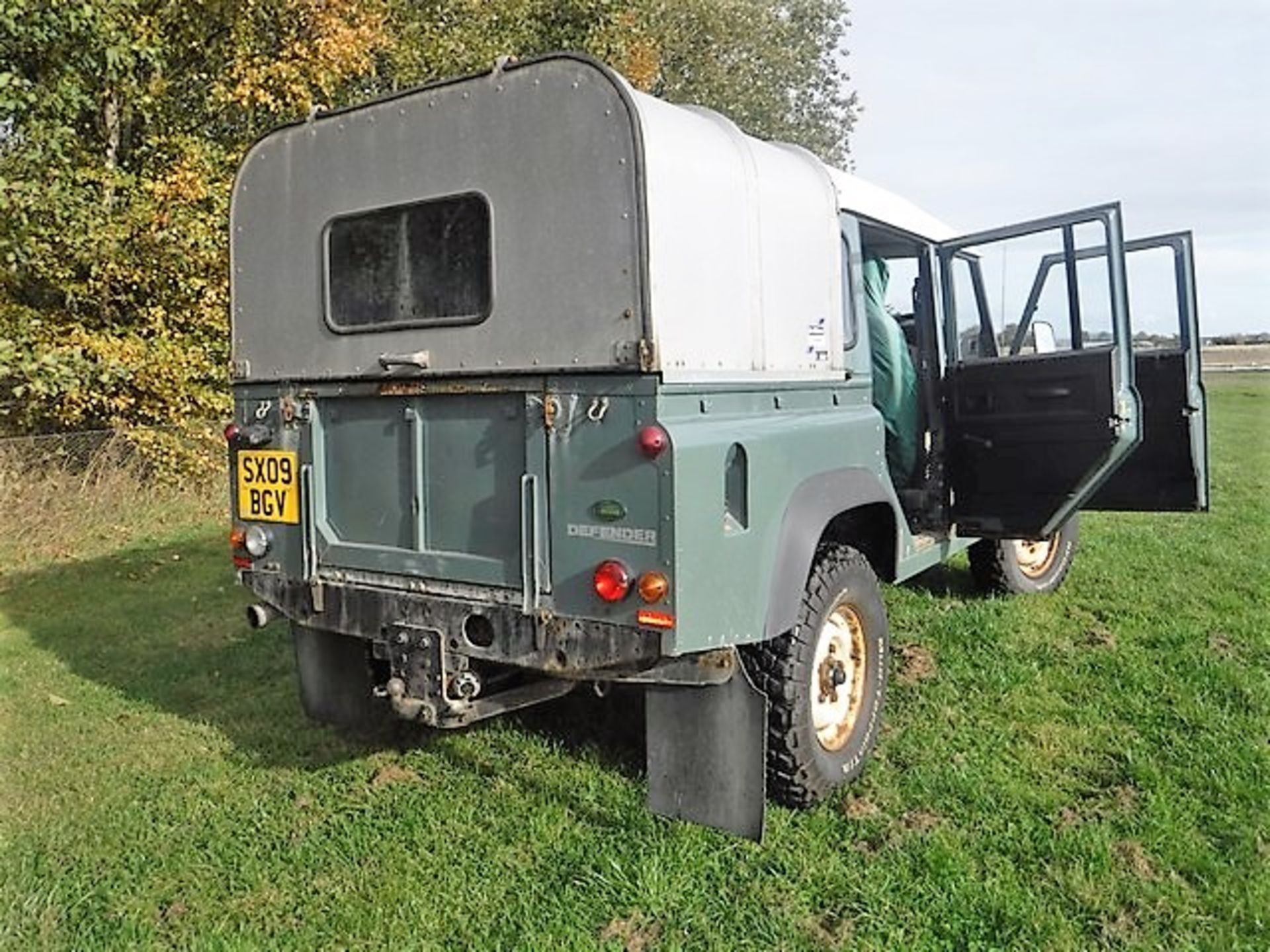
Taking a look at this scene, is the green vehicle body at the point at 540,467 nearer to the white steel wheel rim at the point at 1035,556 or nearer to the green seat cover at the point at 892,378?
the green seat cover at the point at 892,378

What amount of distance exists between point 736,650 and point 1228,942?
160 centimetres

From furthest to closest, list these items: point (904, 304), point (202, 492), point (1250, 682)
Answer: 1. point (202, 492)
2. point (904, 304)
3. point (1250, 682)

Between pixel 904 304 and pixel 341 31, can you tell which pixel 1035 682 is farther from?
pixel 341 31

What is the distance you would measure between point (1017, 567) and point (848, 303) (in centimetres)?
291

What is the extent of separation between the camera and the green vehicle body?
10.0 ft

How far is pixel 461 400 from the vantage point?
3.48 m

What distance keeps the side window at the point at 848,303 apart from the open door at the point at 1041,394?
1068 mm

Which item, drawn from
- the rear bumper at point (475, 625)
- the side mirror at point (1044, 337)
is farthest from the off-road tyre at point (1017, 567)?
the rear bumper at point (475, 625)

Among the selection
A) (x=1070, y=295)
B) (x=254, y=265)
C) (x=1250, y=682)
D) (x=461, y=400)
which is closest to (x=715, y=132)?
(x=461, y=400)

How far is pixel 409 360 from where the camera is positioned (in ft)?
11.6

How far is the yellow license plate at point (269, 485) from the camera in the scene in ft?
12.9

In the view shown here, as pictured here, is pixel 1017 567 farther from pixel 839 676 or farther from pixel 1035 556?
pixel 839 676

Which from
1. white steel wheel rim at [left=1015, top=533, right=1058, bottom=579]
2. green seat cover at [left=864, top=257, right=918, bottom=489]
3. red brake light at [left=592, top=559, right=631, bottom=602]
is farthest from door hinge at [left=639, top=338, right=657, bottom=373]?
white steel wheel rim at [left=1015, top=533, right=1058, bottom=579]

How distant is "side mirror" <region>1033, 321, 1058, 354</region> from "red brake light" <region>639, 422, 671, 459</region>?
2.94 meters
